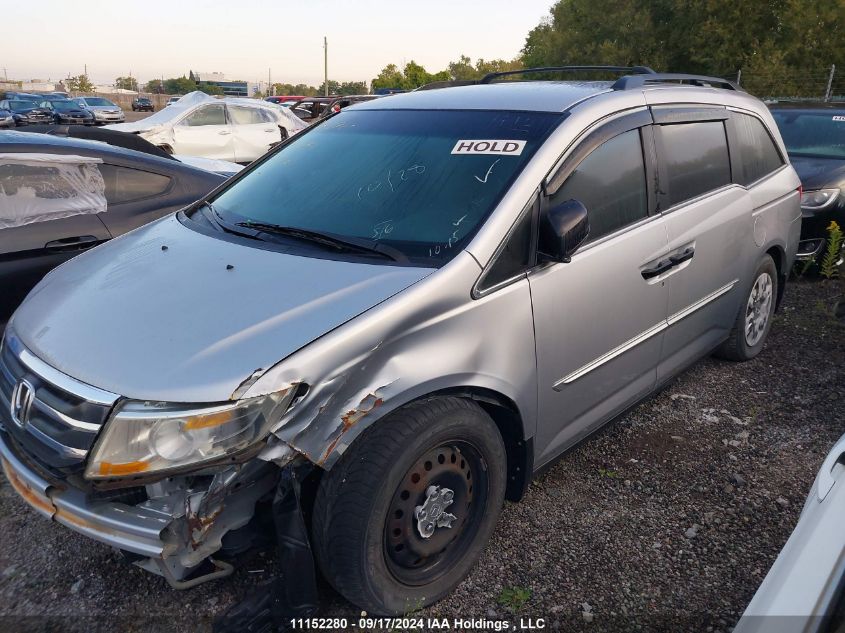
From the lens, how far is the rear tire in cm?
416

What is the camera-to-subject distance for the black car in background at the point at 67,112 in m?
24.3

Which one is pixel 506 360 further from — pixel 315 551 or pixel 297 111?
pixel 297 111

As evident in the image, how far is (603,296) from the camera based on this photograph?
2.80 m

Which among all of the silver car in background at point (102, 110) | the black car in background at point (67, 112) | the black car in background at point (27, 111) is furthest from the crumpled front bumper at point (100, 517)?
the silver car in background at point (102, 110)

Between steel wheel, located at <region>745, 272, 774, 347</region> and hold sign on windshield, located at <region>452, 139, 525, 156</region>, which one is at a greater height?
hold sign on windshield, located at <region>452, 139, 525, 156</region>

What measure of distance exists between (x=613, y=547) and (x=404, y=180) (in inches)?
68.0

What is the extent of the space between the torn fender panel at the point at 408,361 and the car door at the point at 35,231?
2373 millimetres

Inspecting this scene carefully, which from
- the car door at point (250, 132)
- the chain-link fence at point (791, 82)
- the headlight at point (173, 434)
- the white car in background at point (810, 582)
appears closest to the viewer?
the white car in background at point (810, 582)

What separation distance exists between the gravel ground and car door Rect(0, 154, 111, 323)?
1098 mm

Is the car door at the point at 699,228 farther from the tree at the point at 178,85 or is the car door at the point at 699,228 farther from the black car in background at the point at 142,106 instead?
the tree at the point at 178,85

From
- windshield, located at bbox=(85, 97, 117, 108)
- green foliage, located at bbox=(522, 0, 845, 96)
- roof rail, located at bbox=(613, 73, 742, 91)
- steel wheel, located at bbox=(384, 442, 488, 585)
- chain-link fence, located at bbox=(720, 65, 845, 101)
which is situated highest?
green foliage, located at bbox=(522, 0, 845, 96)

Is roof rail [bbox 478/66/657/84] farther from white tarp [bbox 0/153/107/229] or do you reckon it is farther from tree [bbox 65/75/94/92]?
tree [bbox 65/75/94/92]

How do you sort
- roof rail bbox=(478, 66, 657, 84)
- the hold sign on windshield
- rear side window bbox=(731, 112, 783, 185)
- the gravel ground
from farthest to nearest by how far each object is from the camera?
1. rear side window bbox=(731, 112, 783, 185)
2. roof rail bbox=(478, 66, 657, 84)
3. the hold sign on windshield
4. the gravel ground

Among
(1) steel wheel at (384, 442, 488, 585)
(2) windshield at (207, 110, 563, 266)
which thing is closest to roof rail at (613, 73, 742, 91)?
(2) windshield at (207, 110, 563, 266)
